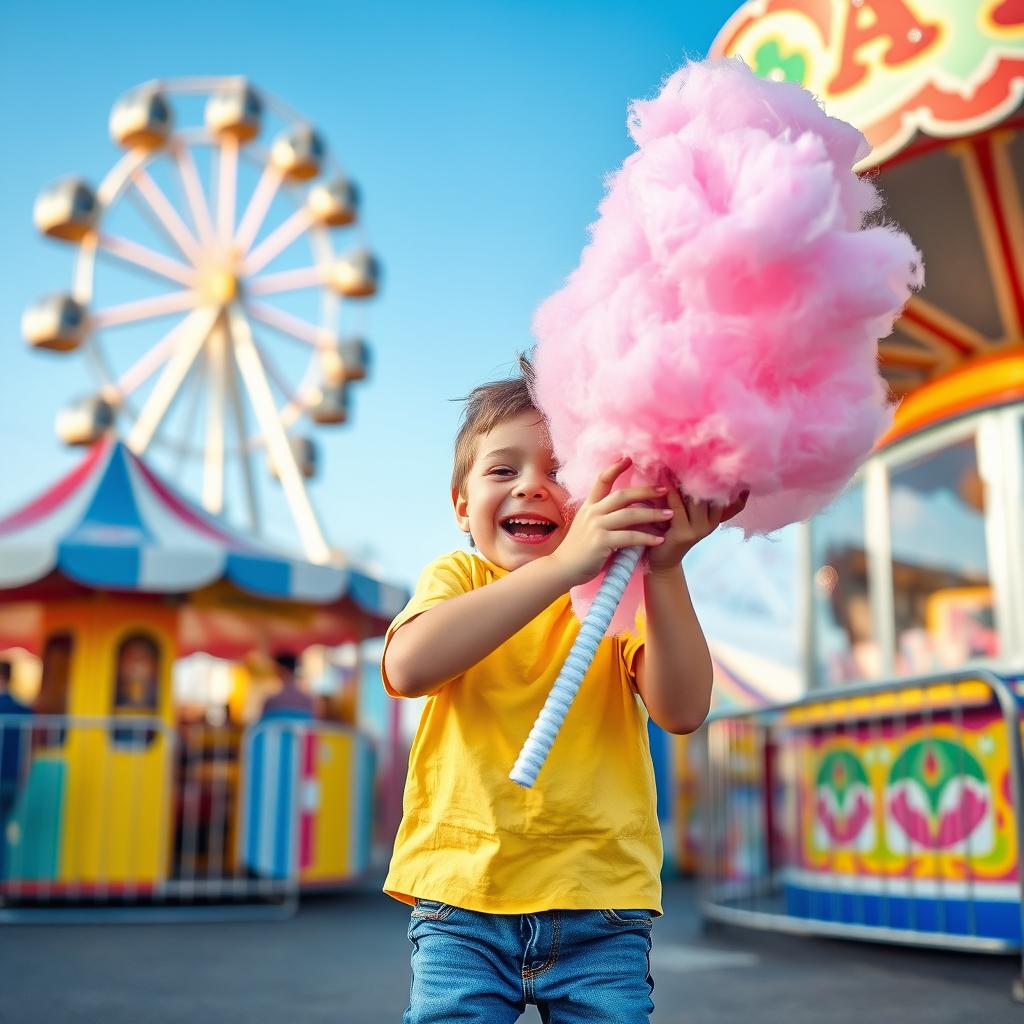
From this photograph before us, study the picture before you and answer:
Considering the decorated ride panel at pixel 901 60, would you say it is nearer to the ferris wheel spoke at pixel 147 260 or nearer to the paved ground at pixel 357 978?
the paved ground at pixel 357 978

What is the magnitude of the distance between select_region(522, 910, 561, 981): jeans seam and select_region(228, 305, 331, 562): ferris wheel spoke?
11.9 metres

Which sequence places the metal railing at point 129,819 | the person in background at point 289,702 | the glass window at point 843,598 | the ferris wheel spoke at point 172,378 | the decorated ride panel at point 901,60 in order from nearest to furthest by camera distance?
the decorated ride panel at point 901,60, the glass window at point 843,598, the metal railing at point 129,819, the person in background at point 289,702, the ferris wheel spoke at point 172,378

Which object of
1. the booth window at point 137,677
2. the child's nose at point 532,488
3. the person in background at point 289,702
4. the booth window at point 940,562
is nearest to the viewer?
the child's nose at point 532,488

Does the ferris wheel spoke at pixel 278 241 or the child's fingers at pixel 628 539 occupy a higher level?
the ferris wheel spoke at pixel 278 241

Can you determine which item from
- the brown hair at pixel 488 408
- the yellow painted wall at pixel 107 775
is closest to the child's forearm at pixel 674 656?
the brown hair at pixel 488 408

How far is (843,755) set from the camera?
199 inches

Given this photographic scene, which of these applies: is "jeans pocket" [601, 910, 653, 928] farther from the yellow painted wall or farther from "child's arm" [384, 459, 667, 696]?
the yellow painted wall

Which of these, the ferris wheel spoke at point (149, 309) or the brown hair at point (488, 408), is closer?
the brown hair at point (488, 408)

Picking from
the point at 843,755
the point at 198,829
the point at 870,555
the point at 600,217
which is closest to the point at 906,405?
the point at 870,555

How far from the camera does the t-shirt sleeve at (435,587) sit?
5.16ft

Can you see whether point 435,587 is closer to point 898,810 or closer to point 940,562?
point 898,810

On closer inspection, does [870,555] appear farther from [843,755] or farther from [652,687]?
[652,687]

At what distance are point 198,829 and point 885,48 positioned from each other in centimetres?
594

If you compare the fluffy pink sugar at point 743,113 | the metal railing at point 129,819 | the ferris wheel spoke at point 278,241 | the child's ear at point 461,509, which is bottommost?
the metal railing at point 129,819
